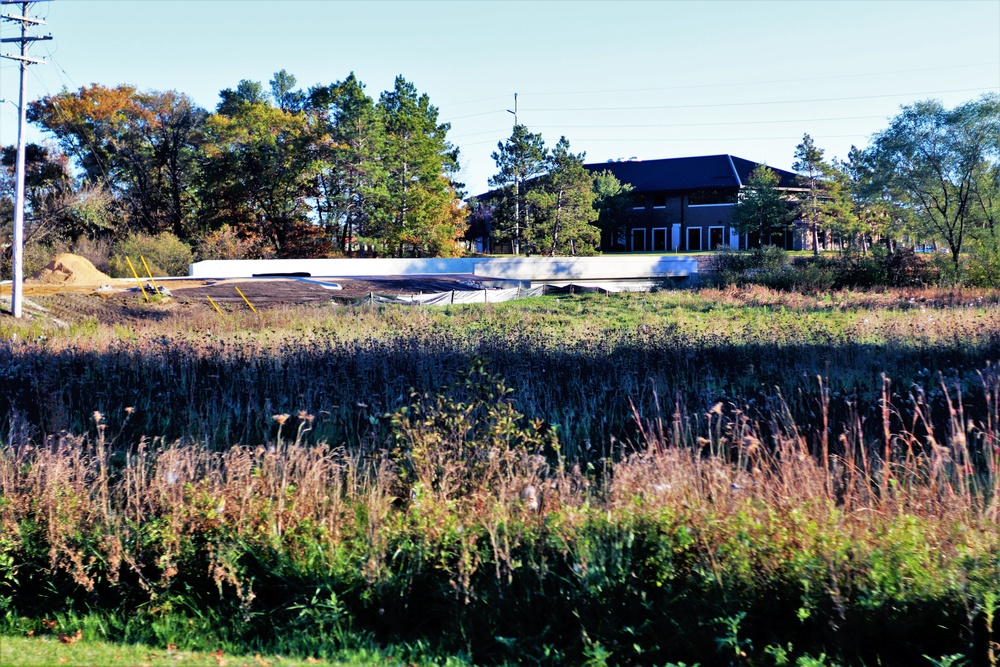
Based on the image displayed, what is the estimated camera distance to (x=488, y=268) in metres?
36.2

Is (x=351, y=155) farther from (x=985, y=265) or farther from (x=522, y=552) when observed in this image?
(x=522, y=552)

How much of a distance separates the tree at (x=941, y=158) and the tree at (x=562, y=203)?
56.3ft

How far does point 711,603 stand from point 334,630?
1.90 meters

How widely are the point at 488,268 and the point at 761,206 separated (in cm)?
2545

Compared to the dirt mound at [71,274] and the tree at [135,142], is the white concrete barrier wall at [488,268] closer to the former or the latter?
the dirt mound at [71,274]

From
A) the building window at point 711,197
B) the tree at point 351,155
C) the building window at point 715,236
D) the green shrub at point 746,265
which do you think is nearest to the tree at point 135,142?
the tree at point 351,155

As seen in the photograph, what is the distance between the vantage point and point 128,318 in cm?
2214

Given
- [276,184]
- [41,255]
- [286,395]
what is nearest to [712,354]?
[286,395]

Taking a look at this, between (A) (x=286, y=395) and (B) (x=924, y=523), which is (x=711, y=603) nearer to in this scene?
(B) (x=924, y=523)

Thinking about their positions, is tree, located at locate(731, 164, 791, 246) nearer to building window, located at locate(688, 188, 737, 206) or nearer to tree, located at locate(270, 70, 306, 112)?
building window, located at locate(688, 188, 737, 206)

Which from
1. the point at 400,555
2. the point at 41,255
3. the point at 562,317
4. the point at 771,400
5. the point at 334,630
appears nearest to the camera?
the point at 334,630

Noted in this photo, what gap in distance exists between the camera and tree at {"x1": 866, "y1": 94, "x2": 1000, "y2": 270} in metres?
33.9

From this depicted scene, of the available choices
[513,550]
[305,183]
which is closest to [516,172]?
[305,183]

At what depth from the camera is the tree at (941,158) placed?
3391 cm
